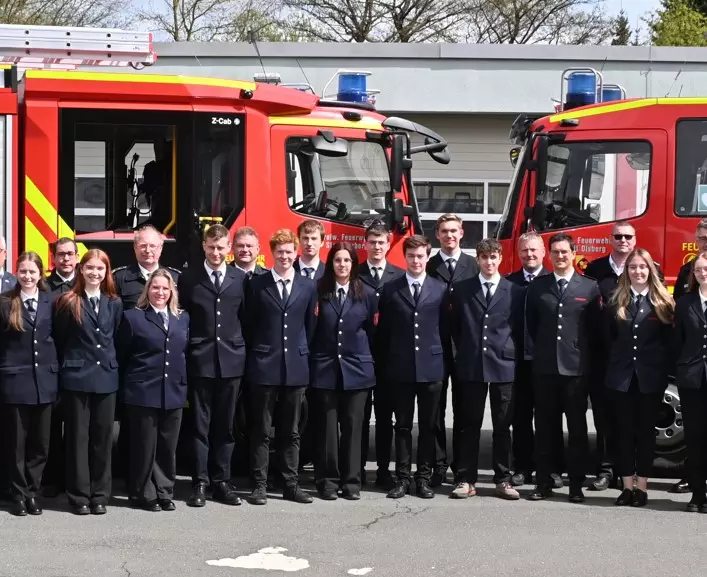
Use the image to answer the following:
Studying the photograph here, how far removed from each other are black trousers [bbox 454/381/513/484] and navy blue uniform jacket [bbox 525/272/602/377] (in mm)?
296

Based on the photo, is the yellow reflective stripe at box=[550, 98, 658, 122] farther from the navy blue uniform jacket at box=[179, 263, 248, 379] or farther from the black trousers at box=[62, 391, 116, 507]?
the black trousers at box=[62, 391, 116, 507]

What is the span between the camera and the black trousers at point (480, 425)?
7734 mm

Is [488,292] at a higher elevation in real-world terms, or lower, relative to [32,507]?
higher

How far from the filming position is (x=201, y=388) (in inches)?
297

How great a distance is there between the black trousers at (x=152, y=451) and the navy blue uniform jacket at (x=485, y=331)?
1.87 m

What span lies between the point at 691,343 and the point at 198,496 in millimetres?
3166

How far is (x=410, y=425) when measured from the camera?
7797 millimetres

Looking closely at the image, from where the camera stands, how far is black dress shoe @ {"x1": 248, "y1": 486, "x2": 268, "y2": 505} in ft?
24.5

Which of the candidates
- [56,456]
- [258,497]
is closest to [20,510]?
[56,456]

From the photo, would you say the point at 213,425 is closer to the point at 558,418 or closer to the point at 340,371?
the point at 340,371

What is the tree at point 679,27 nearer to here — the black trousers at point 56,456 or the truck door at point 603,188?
the truck door at point 603,188

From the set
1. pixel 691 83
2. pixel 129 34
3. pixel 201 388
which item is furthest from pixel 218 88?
pixel 691 83

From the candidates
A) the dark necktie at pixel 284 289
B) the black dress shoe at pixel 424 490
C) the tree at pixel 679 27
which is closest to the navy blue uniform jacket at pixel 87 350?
the dark necktie at pixel 284 289

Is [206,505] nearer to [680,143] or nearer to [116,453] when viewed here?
[116,453]
